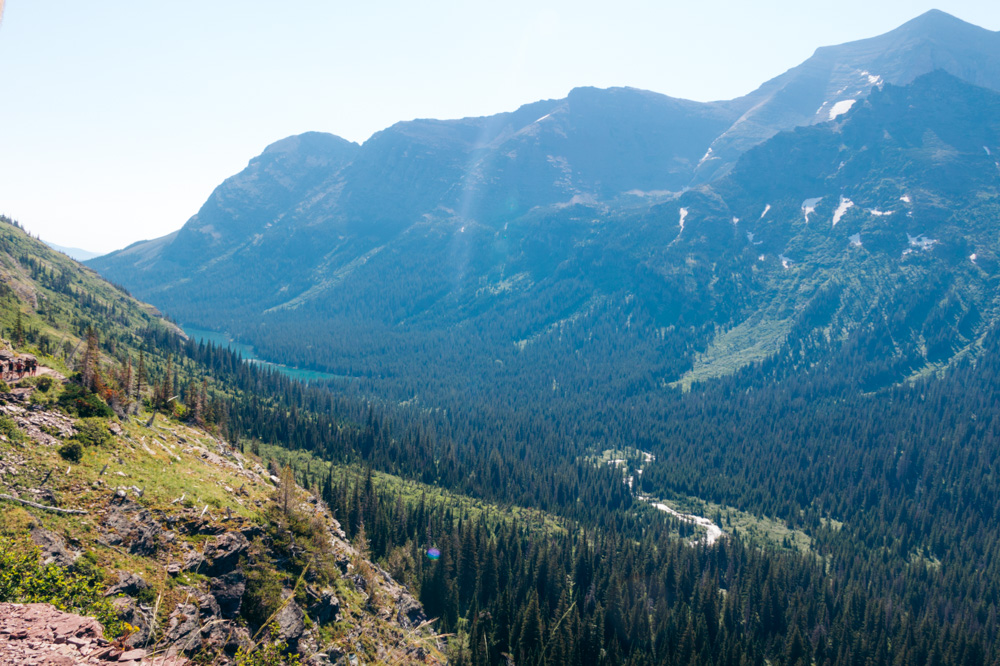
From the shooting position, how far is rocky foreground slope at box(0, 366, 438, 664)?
3922 cm

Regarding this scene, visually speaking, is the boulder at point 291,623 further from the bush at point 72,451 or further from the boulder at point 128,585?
the bush at point 72,451

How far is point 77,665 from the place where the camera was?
20.6 metres

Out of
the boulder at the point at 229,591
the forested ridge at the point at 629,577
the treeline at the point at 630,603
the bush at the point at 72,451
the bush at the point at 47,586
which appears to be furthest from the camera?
the forested ridge at the point at 629,577

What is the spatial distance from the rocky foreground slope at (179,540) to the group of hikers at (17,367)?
4.35ft

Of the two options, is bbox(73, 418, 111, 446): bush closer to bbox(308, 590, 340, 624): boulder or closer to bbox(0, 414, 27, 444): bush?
bbox(0, 414, 27, 444): bush

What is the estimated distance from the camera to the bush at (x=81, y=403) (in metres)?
56.7

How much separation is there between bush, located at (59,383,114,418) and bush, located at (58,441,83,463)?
27.1 feet

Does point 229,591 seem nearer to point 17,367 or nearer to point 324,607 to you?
point 324,607

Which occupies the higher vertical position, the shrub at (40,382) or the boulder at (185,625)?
the shrub at (40,382)

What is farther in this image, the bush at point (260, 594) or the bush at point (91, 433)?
the bush at point (91, 433)

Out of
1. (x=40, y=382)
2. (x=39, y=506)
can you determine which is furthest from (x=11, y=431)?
(x=40, y=382)

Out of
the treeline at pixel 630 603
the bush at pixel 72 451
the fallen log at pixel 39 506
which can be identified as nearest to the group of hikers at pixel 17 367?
the bush at pixel 72 451

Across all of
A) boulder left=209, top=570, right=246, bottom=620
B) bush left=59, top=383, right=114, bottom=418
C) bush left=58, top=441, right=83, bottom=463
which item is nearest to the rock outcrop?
boulder left=209, top=570, right=246, bottom=620

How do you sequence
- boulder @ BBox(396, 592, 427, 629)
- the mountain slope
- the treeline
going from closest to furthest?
the mountain slope < boulder @ BBox(396, 592, 427, 629) < the treeline
